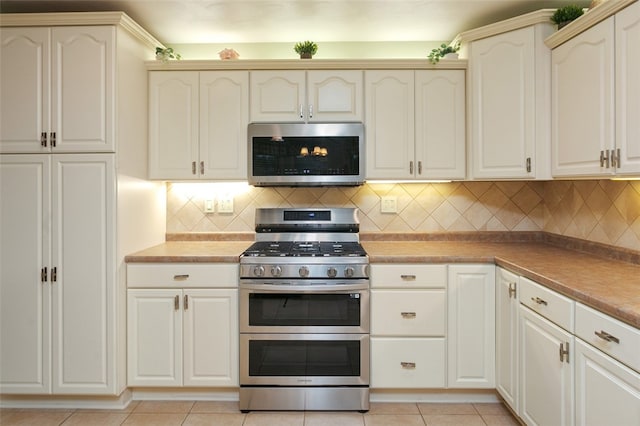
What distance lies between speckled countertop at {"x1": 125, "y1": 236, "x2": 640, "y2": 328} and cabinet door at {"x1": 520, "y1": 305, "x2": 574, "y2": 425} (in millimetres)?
199

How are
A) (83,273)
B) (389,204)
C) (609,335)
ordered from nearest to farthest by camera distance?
1. (609,335)
2. (83,273)
3. (389,204)

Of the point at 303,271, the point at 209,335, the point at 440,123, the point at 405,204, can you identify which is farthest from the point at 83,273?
the point at 440,123

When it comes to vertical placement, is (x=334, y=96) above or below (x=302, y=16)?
below

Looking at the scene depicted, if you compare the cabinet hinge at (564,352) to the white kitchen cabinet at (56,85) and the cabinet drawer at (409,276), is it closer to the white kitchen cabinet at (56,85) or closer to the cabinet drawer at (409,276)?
the cabinet drawer at (409,276)

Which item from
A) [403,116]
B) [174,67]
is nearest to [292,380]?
[403,116]

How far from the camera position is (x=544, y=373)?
1.76m

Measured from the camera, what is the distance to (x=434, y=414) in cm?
227

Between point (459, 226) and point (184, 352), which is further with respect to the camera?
point (459, 226)

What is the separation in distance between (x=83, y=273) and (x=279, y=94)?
162 cm

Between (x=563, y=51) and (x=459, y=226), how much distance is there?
4.20 feet

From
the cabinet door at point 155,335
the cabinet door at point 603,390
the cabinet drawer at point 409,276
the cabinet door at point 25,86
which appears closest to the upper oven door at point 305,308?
the cabinet drawer at point 409,276

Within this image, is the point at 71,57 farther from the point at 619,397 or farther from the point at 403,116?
the point at 619,397

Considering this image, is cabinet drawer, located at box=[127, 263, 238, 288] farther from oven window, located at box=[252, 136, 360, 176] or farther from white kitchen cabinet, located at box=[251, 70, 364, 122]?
white kitchen cabinet, located at box=[251, 70, 364, 122]

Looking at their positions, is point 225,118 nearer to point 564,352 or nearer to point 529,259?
point 529,259
